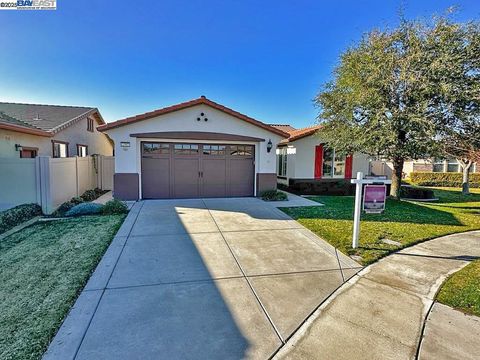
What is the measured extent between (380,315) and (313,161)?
494 inches

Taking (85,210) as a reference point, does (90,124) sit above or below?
above

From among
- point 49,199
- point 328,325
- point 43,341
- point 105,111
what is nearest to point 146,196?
point 49,199

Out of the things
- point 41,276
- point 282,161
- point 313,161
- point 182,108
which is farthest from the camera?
point 282,161

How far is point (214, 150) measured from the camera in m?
11.7

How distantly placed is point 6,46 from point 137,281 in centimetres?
1182

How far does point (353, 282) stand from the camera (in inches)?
161

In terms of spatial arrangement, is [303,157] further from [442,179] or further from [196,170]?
[442,179]

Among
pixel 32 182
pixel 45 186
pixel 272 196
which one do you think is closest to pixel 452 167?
pixel 272 196

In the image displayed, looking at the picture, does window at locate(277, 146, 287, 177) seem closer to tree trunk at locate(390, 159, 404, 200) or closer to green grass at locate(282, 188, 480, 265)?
tree trunk at locate(390, 159, 404, 200)

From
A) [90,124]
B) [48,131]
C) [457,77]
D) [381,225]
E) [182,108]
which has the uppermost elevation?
[457,77]

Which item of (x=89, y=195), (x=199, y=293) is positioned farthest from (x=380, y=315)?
(x=89, y=195)

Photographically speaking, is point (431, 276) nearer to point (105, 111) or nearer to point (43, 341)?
point (43, 341)

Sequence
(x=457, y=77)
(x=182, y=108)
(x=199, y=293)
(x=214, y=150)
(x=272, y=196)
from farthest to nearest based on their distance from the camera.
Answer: (x=214, y=150), (x=272, y=196), (x=182, y=108), (x=457, y=77), (x=199, y=293)

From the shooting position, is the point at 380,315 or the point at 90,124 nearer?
the point at 380,315
